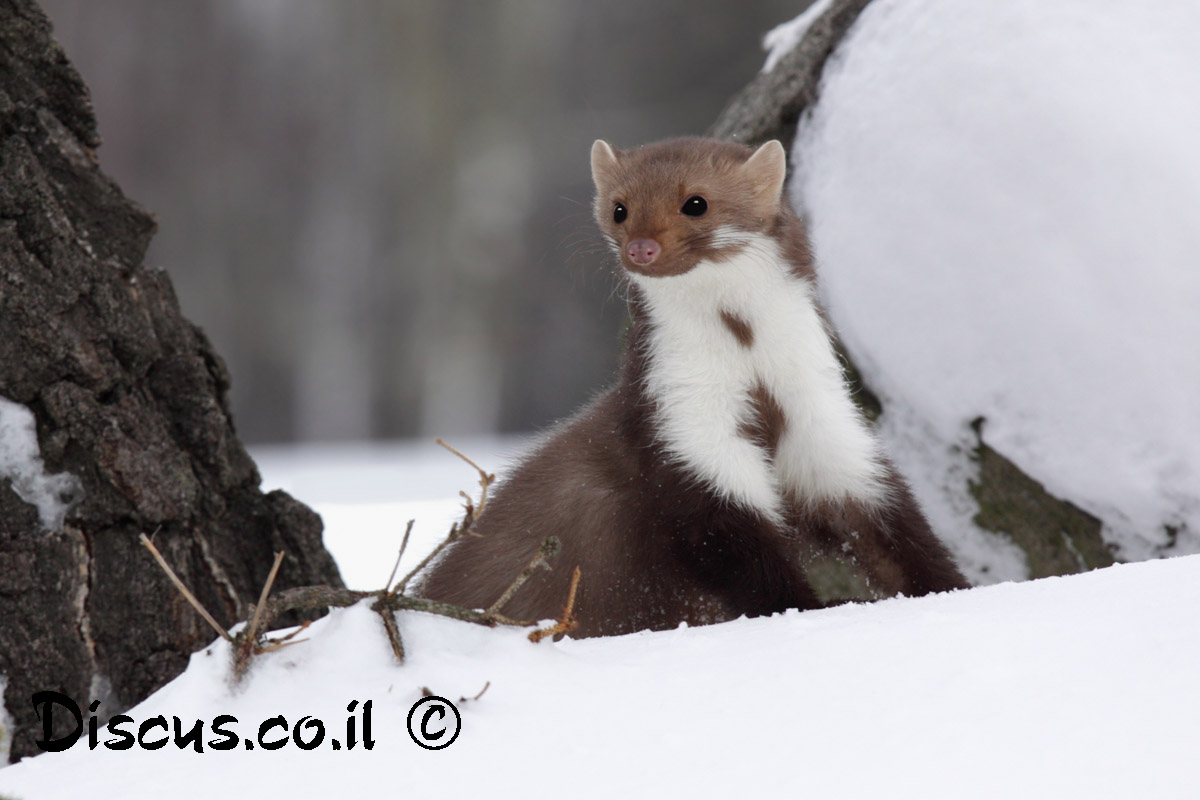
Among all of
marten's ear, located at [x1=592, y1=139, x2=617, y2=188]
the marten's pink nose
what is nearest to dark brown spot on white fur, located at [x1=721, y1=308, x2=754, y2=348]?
the marten's pink nose

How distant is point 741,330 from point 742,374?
97 mm

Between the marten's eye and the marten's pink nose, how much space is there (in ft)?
0.44

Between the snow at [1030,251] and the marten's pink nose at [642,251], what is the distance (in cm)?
100

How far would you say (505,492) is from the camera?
274cm

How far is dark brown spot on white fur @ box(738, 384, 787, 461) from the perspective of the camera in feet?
8.13

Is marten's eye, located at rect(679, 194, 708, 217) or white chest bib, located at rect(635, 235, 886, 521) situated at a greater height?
marten's eye, located at rect(679, 194, 708, 217)

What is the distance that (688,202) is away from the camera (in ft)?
7.94

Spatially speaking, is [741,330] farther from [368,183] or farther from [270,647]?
[368,183]

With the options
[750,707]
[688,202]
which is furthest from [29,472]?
[750,707]

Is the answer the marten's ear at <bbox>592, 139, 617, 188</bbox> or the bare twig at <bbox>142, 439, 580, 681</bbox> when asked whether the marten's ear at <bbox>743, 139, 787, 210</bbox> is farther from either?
the bare twig at <bbox>142, 439, 580, 681</bbox>

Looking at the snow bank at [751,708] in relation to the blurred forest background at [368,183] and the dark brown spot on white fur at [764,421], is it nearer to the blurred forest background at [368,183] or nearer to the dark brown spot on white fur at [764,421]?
the dark brown spot on white fur at [764,421]

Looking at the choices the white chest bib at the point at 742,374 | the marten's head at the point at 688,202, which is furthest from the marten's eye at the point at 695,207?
the white chest bib at the point at 742,374

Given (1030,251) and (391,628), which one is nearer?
(391,628)

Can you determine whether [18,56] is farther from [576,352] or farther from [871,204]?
[576,352]
